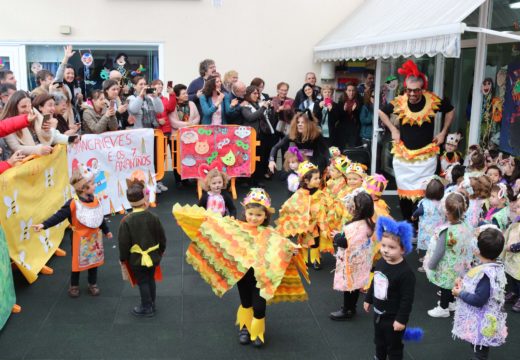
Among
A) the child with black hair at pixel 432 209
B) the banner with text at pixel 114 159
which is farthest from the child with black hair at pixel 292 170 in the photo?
the banner with text at pixel 114 159

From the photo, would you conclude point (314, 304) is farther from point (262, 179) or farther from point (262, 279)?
point (262, 179)

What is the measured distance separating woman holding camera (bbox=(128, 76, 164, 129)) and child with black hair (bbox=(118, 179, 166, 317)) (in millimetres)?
4298

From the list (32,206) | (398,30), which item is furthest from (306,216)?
(398,30)

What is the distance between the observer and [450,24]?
671 centimetres

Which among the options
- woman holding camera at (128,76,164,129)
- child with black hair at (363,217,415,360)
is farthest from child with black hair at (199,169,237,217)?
woman holding camera at (128,76,164,129)

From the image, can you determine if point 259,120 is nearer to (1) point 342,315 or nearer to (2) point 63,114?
(2) point 63,114

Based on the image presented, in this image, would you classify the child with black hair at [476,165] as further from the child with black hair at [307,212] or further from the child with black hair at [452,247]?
the child with black hair at [307,212]

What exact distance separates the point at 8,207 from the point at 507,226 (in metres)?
5.06

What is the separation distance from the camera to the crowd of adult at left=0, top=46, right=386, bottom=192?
8.15 metres

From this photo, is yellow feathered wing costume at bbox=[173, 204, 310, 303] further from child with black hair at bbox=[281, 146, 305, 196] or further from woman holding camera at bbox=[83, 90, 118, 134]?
woman holding camera at bbox=[83, 90, 118, 134]

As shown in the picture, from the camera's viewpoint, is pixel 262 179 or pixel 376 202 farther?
pixel 262 179

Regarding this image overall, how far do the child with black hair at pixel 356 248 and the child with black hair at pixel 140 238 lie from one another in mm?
1672

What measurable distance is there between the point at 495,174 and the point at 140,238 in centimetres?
411

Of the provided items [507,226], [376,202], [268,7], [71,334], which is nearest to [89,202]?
[71,334]
